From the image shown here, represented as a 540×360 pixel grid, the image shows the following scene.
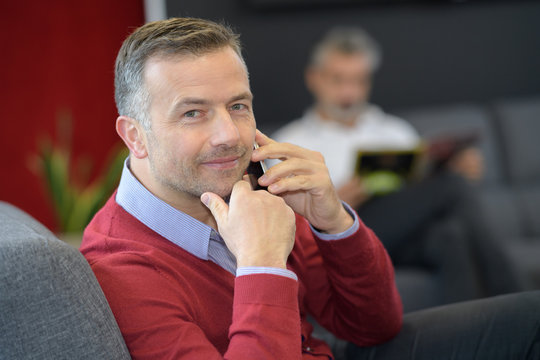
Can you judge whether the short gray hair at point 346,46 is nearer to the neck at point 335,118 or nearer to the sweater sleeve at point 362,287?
the neck at point 335,118

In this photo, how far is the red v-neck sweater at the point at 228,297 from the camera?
36.9 inches

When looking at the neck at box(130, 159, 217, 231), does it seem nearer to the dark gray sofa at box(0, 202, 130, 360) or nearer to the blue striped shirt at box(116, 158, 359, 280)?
the blue striped shirt at box(116, 158, 359, 280)

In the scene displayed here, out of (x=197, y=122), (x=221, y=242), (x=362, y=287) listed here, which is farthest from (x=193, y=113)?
(x=362, y=287)

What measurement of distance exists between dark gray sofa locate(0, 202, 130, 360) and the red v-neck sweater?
0.26ft

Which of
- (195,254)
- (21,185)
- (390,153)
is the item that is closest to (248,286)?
(195,254)

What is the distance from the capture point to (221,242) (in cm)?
116

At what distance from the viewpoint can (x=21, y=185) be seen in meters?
3.21

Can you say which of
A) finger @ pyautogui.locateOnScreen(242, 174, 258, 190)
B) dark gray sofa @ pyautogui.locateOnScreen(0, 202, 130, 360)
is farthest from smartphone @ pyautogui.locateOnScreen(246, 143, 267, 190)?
dark gray sofa @ pyautogui.locateOnScreen(0, 202, 130, 360)

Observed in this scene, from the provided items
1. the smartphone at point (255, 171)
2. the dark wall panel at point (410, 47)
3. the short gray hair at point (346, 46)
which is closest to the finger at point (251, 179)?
the smartphone at point (255, 171)

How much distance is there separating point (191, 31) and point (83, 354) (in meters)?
0.59

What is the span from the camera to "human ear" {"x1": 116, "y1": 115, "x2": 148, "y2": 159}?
1138mm

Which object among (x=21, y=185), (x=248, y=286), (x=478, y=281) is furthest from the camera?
(x=21, y=185)

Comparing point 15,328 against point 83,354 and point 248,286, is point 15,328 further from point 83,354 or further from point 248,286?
point 248,286

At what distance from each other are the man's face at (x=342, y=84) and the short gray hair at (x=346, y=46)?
0.03 metres
